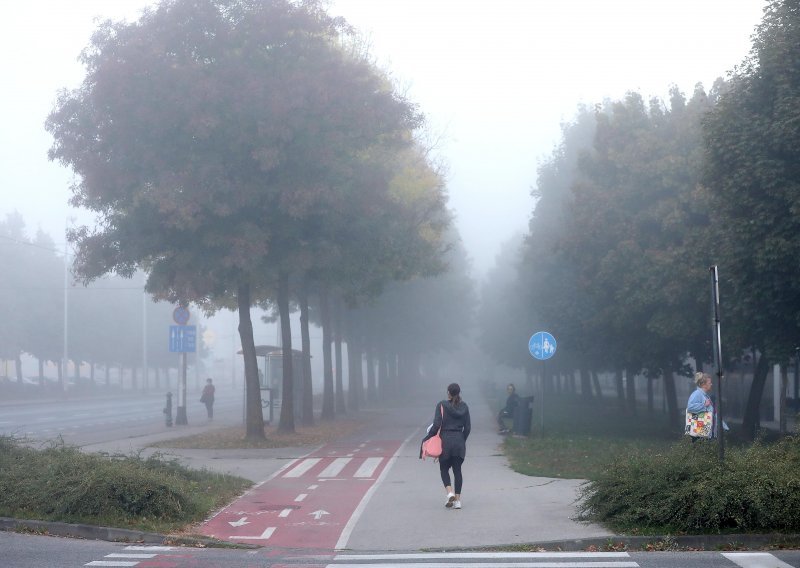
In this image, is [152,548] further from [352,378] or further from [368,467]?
[352,378]

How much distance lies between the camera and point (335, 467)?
67.5 ft

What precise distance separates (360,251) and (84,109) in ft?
26.8

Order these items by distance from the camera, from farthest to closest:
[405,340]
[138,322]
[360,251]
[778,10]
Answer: [138,322]
[405,340]
[360,251]
[778,10]

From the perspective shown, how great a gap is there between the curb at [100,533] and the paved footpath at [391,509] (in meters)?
0.51

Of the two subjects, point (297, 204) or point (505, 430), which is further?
point (505, 430)

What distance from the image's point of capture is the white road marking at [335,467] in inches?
753

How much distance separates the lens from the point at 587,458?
71.7 feet

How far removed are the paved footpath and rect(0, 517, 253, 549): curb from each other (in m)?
0.51

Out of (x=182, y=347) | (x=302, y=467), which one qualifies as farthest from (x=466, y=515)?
(x=182, y=347)

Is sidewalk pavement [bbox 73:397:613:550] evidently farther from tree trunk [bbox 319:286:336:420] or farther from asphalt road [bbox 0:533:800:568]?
tree trunk [bbox 319:286:336:420]

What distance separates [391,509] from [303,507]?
1285 millimetres

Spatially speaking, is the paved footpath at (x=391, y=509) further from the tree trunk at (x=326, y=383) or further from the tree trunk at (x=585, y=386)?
the tree trunk at (x=585, y=386)

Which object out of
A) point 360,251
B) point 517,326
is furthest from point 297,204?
point 517,326

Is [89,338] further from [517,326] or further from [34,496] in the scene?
[34,496]
